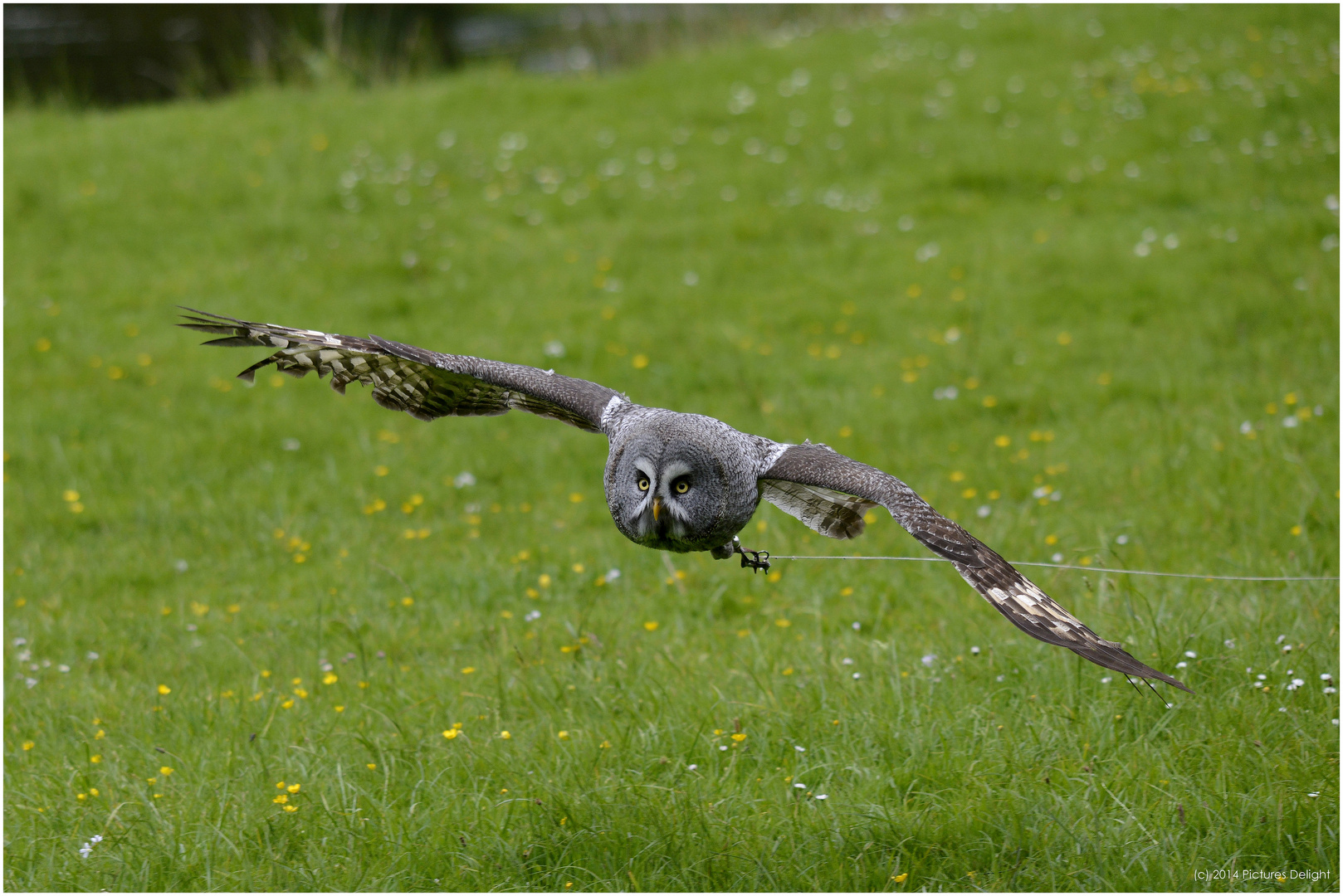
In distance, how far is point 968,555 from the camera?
3545 mm

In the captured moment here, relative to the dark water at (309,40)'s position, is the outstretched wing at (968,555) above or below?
below

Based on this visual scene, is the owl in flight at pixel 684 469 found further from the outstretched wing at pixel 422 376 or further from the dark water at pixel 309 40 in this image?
the dark water at pixel 309 40

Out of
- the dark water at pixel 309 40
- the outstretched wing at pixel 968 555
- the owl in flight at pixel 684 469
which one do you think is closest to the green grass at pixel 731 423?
the owl in flight at pixel 684 469

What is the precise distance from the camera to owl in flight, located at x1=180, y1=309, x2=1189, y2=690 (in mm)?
3514

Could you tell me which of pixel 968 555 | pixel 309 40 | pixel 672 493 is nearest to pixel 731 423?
pixel 672 493

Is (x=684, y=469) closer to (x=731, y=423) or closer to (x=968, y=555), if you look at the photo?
(x=968, y=555)

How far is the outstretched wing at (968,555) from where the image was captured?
3088 mm

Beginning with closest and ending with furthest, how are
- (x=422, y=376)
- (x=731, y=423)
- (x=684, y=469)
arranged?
1. (x=684, y=469)
2. (x=422, y=376)
3. (x=731, y=423)

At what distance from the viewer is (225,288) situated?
1095 centimetres

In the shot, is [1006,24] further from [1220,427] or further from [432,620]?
[432,620]

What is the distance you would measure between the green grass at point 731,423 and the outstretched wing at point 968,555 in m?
1.24

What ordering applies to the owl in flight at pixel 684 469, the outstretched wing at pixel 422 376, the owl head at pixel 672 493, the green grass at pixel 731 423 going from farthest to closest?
the outstretched wing at pixel 422 376 → the green grass at pixel 731 423 → the owl head at pixel 672 493 → the owl in flight at pixel 684 469

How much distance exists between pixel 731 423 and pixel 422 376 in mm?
3816

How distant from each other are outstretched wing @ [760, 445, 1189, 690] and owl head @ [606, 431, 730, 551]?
0.30 m
